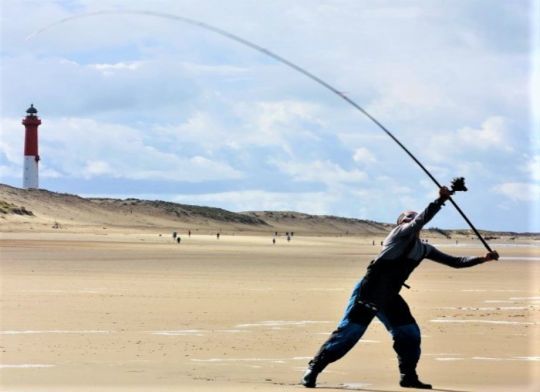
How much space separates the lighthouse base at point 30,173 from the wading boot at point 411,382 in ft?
281

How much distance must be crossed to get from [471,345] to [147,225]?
3113 inches

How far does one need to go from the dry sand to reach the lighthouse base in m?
70.6

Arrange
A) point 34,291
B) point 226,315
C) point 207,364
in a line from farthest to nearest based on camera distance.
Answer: point 34,291
point 226,315
point 207,364

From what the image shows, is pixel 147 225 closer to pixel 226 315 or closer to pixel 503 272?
pixel 503 272

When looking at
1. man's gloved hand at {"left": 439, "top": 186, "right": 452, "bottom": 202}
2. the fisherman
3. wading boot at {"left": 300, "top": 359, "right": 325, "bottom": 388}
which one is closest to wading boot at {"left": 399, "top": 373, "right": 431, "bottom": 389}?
the fisherman

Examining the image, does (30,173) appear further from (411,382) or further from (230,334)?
(411,382)

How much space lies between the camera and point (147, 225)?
8956 cm

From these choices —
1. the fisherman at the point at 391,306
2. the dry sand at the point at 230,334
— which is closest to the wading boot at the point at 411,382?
the fisherman at the point at 391,306

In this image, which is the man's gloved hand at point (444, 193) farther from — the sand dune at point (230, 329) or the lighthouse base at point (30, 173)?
the lighthouse base at point (30, 173)

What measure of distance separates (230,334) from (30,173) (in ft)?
270

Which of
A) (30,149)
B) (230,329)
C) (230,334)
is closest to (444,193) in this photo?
(230,334)

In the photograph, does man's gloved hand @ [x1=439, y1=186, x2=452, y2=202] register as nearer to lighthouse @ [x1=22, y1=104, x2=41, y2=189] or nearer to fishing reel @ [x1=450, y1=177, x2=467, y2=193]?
fishing reel @ [x1=450, y1=177, x2=467, y2=193]

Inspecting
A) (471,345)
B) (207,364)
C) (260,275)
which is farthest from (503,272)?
(207,364)

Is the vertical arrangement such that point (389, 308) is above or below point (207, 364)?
above
